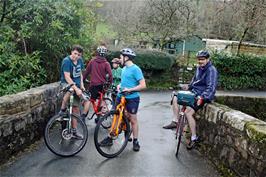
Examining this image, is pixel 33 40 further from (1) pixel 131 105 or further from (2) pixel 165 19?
(2) pixel 165 19

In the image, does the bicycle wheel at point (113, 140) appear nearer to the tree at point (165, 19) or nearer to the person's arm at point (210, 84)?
the person's arm at point (210, 84)

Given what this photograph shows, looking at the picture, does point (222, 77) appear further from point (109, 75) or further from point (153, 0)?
point (109, 75)

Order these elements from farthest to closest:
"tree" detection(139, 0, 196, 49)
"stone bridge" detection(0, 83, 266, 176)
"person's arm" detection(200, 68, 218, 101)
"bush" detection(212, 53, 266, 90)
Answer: "tree" detection(139, 0, 196, 49)
"bush" detection(212, 53, 266, 90)
"person's arm" detection(200, 68, 218, 101)
"stone bridge" detection(0, 83, 266, 176)

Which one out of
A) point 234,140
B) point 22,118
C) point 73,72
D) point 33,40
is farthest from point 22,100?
point 33,40

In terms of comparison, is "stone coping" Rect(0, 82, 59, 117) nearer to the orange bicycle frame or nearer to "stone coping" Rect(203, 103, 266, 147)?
the orange bicycle frame

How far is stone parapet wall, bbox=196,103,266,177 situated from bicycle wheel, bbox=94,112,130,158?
1543 millimetres

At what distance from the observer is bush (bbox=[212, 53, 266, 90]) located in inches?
728

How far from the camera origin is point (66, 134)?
604 centimetres

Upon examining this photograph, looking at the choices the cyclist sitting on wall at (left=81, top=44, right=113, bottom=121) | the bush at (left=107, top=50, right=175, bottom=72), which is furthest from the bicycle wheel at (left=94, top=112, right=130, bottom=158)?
the bush at (left=107, top=50, right=175, bottom=72)

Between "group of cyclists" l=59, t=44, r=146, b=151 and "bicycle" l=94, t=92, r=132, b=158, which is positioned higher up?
"group of cyclists" l=59, t=44, r=146, b=151

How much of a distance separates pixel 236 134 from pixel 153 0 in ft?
62.3

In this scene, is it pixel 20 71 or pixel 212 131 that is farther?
pixel 20 71

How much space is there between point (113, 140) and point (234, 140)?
2.08 metres

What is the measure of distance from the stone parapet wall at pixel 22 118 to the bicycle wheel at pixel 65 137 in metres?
0.52
